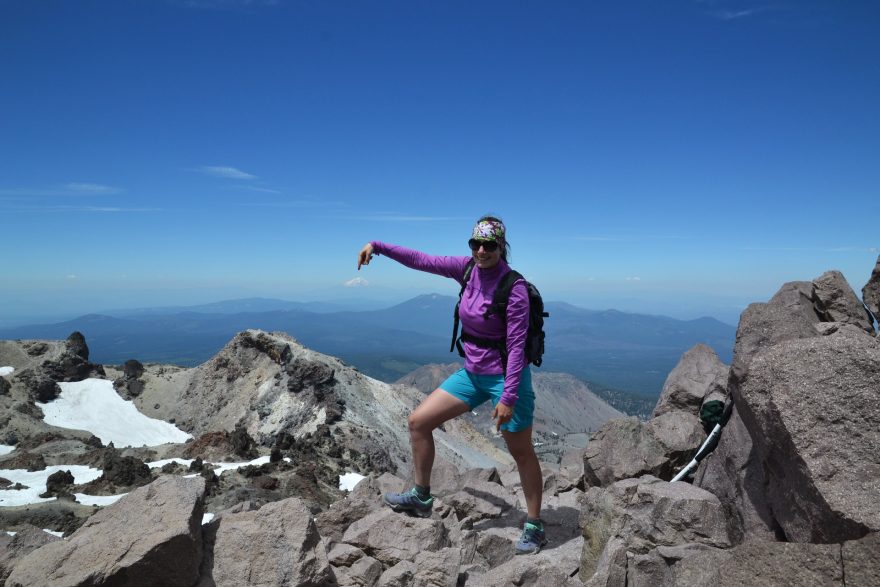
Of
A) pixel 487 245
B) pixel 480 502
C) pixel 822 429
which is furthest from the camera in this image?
pixel 480 502

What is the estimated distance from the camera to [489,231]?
6.57m

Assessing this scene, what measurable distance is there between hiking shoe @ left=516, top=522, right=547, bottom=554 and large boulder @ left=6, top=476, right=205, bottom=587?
12.7 ft

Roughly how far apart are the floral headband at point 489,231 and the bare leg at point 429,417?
2.15 metres

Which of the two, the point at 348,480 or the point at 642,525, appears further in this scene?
the point at 348,480

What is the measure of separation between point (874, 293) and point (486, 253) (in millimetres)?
7116

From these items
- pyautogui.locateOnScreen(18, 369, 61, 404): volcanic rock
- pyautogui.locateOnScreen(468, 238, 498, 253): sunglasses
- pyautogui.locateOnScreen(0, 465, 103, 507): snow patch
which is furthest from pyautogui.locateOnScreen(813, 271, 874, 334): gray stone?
pyautogui.locateOnScreen(18, 369, 61, 404): volcanic rock

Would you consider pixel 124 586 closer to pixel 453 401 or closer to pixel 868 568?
pixel 453 401

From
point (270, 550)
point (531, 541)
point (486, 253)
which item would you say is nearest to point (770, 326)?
point (486, 253)

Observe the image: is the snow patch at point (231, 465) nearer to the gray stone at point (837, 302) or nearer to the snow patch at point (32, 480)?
the snow patch at point (32, 480)

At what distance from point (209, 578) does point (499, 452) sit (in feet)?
131

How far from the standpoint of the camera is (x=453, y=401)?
6.81 metres

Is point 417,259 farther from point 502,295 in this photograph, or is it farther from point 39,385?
point 39,385

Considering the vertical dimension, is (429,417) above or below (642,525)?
above

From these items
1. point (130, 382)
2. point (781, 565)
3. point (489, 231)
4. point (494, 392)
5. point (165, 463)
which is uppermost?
point (489, 231)
